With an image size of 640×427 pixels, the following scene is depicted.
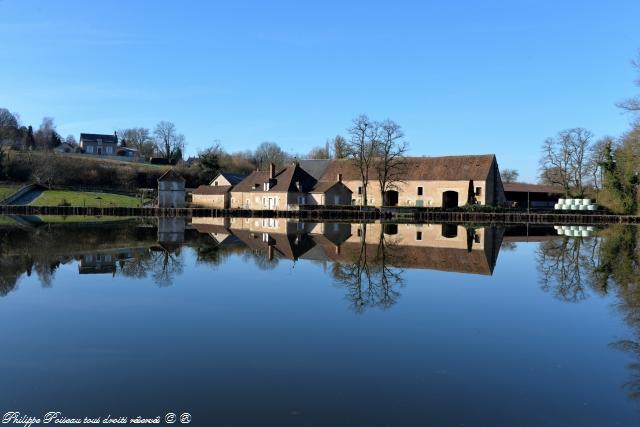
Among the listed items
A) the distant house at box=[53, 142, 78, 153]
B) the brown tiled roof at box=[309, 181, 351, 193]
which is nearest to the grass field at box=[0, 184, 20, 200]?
the distant house at box=[53, 142, 78, 153]

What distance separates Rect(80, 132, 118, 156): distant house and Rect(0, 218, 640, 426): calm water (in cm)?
8301

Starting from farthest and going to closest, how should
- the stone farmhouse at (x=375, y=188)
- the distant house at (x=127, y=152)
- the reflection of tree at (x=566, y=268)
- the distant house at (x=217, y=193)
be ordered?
the distant house at (x=127, y=152) → the distant house at (x=217, y=193) → the stone farmhouse at (x=375, y=188) → the reflection of tree at (x=566, y=268)

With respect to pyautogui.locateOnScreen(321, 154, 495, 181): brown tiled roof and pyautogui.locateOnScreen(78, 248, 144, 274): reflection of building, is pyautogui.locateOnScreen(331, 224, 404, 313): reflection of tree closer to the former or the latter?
pyautogui.locateOnScreen(78, 248, 144, 274): reflection of building

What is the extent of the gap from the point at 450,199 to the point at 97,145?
63174 millimetres

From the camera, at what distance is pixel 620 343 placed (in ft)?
26.7

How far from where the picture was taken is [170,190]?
179ft

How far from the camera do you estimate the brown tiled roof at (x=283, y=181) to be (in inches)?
2125

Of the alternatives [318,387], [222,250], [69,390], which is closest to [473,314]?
[318,387]

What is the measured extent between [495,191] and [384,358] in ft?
168

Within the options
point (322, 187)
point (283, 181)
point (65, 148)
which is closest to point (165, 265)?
point (283, 181)

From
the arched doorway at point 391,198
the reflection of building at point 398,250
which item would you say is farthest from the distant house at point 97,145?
the reflection of building at point 398,250

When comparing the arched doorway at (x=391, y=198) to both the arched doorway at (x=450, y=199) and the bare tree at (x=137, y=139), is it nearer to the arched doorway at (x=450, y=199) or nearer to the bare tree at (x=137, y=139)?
the arched doorway at (x=450, y=199)

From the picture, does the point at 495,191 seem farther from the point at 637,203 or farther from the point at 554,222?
the point at 637,203

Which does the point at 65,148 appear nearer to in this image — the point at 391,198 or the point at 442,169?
the point at 391,198
